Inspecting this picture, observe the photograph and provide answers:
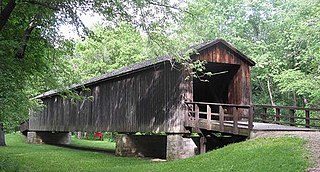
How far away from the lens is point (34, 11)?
405 inches

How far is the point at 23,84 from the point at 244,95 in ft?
30.6

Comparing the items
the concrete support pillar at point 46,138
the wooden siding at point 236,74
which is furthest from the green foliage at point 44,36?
the concrete support pillar at point 46,138

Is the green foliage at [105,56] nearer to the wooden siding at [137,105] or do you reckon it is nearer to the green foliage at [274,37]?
the green foliage at [274,37]

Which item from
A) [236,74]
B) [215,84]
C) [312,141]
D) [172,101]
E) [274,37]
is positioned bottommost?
[312,141]

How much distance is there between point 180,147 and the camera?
15.6 m

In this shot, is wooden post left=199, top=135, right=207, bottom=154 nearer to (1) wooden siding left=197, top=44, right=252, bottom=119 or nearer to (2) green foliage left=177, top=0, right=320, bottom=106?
(1) wooden siding left=197, top=44, right=252, bottom=119

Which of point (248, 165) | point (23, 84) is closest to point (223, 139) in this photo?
point (248, 165)

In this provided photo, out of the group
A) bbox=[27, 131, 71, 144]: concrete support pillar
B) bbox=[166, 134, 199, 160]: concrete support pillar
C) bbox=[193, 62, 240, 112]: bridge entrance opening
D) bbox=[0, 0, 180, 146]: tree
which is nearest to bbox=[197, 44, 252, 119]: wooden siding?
bbox=[193, 62, 240, 112]: bridge entrance opening

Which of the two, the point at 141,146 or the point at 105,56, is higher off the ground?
the point at 105,56

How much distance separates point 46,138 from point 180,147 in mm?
19042

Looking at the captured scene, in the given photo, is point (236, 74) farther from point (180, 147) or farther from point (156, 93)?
point (180, 147)

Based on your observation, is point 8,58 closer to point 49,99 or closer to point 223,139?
point 223,139

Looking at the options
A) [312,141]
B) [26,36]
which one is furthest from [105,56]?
[312,141]

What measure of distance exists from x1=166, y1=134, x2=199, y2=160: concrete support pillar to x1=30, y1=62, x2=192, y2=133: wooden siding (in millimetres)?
369
